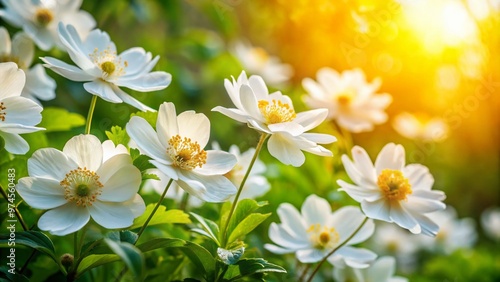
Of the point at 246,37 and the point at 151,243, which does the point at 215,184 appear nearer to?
the point at 151,243

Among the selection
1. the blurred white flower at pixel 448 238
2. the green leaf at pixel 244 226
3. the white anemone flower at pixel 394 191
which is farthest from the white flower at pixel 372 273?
the blurred white flower at pixel 448 238

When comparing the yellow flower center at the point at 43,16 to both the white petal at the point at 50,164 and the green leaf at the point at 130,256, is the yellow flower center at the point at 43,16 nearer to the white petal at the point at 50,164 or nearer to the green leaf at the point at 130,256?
the white petal at the point at 50,164

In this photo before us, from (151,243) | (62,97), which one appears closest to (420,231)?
(151,243)

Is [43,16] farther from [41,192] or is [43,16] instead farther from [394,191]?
[394,191]

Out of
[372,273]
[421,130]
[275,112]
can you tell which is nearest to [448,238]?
[421,130]

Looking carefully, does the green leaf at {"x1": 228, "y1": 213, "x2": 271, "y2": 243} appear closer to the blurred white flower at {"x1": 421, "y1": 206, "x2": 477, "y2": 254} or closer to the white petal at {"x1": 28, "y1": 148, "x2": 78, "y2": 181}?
the white petal at {"x1": 28, "y1": 148, "x2": 78, "y2": 181}

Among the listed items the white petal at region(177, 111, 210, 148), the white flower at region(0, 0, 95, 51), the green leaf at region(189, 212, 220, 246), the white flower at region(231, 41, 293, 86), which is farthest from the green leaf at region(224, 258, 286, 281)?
the white flower at region(231, 41, 293, 86)
